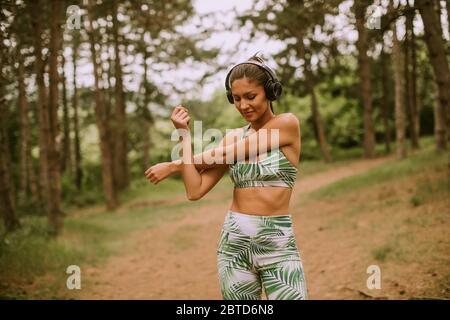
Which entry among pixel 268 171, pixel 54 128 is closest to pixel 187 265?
pixel 54 128

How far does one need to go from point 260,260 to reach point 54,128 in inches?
396

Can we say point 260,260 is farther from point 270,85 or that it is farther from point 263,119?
point 270,85

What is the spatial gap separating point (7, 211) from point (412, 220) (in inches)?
337

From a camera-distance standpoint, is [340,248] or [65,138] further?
[65,138]

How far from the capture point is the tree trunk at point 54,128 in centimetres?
1123

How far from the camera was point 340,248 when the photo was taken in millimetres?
8938

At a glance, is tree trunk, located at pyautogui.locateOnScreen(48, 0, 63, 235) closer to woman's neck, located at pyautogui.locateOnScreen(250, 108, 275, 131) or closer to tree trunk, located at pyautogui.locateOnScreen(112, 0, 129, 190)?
woman's neck, located at pyautogui.locateOnScreen(250, 108, 275, 131)

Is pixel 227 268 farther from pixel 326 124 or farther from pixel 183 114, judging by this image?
pixel 326 124

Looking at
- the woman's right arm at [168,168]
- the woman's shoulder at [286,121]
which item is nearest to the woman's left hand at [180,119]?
the woman's right arm at [168,168]

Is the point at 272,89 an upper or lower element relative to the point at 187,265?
upper

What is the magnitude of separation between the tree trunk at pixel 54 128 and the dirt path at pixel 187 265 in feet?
7.10

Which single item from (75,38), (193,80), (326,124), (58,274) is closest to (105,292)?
(58,274)

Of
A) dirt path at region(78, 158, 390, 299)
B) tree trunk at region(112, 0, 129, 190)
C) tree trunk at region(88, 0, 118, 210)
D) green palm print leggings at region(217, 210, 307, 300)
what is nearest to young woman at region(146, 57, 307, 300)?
green palm print leggings at region(217, 210, 307, 300)

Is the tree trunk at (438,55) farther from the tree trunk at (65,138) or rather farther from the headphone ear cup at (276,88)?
the tree trunk at (65,138)
